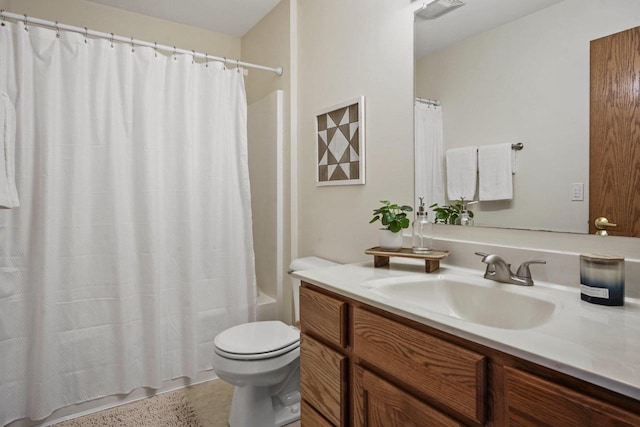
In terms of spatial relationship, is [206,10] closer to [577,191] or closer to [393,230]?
[393,230]

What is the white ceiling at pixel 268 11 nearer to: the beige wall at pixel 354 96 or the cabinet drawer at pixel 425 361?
the beige wall at pixel 354 96

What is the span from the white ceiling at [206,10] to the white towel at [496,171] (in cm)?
189

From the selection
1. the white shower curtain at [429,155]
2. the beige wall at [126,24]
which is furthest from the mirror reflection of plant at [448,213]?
the beige wall at [126,24]

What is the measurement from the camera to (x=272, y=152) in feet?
8.20

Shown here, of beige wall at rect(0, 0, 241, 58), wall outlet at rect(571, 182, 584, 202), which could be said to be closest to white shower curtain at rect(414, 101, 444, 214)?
wall outlet at rect(571, 182, 584, 202)

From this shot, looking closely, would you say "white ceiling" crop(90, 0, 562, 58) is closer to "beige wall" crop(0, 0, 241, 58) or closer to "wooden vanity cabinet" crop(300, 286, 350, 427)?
"beige wall" crop(0, 0, 241, 58)

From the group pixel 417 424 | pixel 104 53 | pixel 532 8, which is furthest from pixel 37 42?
pixel 417 424

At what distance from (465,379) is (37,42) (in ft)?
7.50

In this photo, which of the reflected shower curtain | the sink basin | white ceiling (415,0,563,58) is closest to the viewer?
the sink basin

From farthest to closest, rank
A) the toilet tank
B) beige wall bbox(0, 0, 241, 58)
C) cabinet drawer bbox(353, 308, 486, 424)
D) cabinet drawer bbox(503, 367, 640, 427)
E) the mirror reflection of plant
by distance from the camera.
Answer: beige wall bbox(0, 0, 241, 58)
the toilet tank
the mirror reflection of plant
cabinet drawer bbox(353, 308, 486, 424)
cabinet drawer bbox(503, 367, 640, 427)

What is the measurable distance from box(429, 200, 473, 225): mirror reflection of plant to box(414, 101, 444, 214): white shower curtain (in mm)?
20

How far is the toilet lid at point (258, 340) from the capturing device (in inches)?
64.2

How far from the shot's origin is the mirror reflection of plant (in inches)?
56.0

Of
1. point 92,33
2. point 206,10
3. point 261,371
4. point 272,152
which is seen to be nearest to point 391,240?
point 261,371
